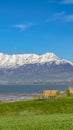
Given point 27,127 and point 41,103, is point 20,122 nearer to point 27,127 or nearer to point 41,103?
point 27,127

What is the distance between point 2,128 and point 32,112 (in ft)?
56.4

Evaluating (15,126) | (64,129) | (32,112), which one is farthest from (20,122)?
(32,112)

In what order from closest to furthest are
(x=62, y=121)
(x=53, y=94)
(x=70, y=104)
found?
(x=62, y=121)
(x=70, y=104)
(x=53, y=94)

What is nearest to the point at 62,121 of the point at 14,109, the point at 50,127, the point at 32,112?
the point at 50,127

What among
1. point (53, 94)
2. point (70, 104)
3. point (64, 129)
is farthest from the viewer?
point (53, 94)

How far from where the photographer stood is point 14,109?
50.9 m

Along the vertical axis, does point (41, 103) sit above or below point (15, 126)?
above

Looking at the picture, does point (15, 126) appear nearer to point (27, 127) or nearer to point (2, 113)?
point (27, 127)

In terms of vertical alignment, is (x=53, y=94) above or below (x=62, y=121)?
above

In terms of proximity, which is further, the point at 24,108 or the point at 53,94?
the point at 53,94

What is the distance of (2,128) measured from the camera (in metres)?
31.2

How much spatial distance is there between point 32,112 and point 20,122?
13.3 metres

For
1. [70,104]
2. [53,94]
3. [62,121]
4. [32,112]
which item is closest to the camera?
[62,121]

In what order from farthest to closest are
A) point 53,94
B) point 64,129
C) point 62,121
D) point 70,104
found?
1. point 53,94
2. point 70,104
3. point 62,121
4. point 64,129
